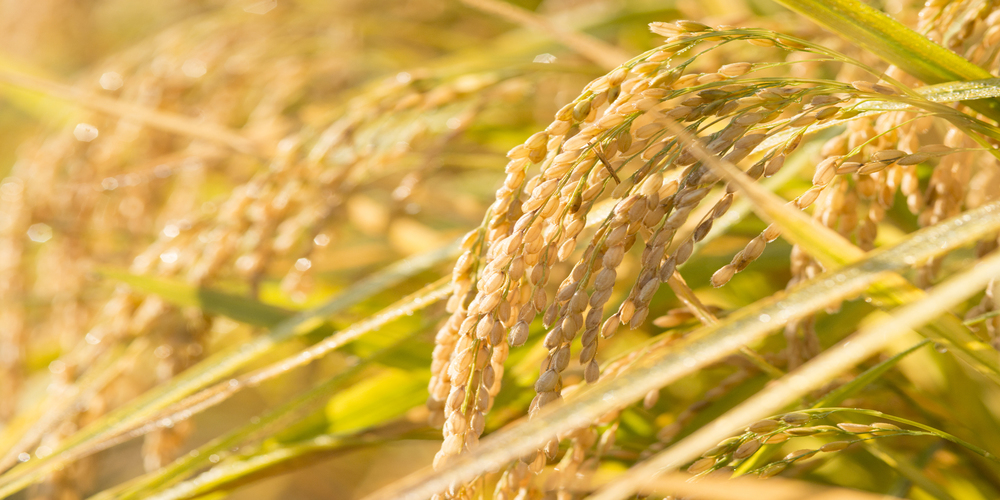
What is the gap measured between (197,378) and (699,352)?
0.74 meters

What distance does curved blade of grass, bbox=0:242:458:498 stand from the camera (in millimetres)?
810

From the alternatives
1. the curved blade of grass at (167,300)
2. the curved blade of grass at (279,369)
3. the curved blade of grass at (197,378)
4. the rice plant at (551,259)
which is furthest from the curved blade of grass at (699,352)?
the curved blade of grass at (167,300)

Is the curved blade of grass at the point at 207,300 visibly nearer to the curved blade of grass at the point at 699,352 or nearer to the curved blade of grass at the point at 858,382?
the curved blade of grass at the point at 699,352

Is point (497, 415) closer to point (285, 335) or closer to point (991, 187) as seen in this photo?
point (285, 335)

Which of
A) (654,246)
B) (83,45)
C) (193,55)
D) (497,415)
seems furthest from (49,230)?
(83,45)

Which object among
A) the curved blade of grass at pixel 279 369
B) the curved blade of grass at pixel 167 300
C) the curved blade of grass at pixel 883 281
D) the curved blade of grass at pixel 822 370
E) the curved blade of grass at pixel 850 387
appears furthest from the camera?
the curved blade of grass at pixel 167 300

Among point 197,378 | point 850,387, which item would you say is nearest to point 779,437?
point 850,387

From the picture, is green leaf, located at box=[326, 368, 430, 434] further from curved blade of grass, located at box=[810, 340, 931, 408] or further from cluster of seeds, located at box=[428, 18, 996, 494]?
curved blade of grass, located at box=[810, 340, 931, 408]

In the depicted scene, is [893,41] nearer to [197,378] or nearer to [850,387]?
[850,387]

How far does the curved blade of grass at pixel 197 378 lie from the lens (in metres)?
0.81

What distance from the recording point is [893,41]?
625mm

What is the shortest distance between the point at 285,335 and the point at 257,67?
0.97 metres

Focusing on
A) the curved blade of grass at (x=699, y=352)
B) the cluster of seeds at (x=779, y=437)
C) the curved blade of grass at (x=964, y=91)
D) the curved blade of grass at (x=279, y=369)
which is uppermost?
the curved blade of grass at (x=964, y=91)

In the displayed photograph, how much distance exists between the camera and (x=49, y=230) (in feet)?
4.85
